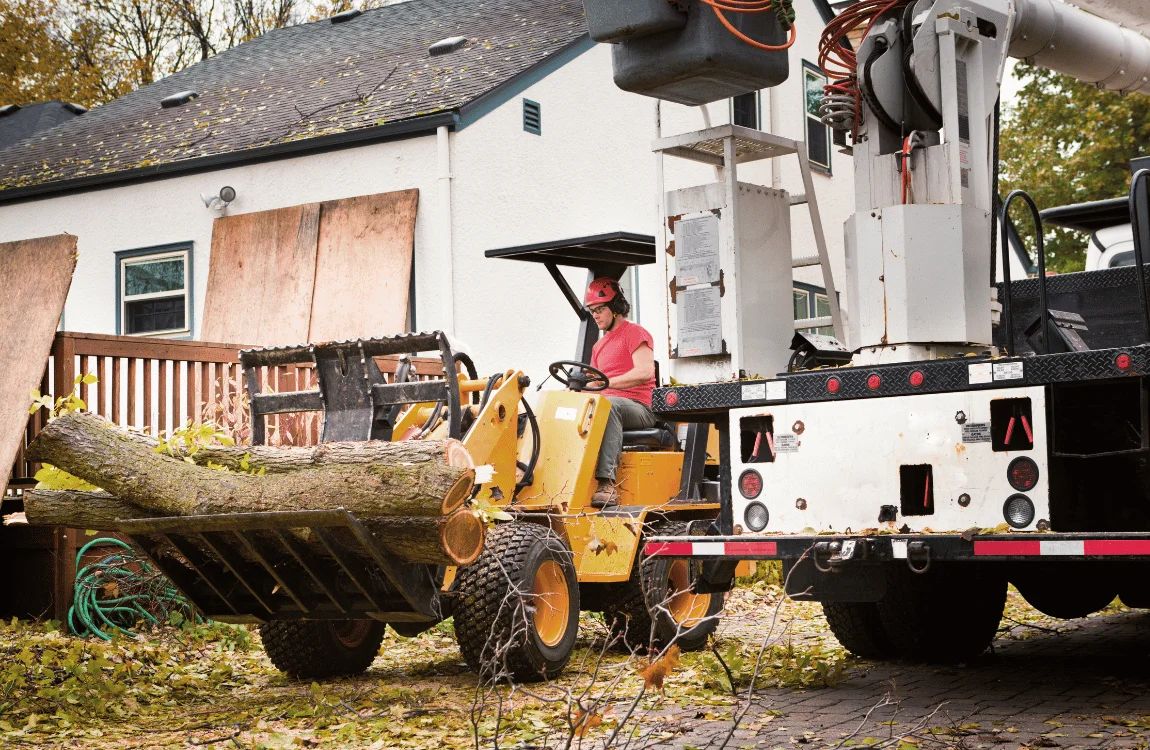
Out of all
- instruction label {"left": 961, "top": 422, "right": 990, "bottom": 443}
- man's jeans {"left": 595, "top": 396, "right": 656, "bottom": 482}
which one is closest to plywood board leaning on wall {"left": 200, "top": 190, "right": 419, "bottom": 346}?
man's jeans {"left": 595, "top": 396, "right": 656, "bottom": 482}

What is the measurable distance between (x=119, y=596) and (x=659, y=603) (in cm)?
397

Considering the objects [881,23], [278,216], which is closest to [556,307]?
[278,216]

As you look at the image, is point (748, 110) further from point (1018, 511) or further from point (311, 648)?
point (1018, 511)

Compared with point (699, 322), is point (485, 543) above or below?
below

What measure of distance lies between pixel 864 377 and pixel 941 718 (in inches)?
59.9

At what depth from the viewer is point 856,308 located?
21.7 ft

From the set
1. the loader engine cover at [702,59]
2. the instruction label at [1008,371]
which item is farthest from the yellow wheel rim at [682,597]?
the instruction label at [1008,371]

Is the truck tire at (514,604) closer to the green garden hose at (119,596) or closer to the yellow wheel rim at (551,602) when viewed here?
the yellow wheel rim at (551,602)

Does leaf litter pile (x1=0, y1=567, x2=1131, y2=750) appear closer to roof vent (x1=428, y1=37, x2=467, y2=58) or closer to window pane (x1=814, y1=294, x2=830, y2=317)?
window pane (x1=814, y1=294, x2=830, y2=317)

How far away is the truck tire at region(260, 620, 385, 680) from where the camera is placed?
300 inches

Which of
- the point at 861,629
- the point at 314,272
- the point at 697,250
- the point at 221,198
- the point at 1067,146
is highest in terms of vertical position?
the point at 1067,146

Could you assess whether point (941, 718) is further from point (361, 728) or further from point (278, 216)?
point (278, 216)

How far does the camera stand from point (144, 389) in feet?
34.6

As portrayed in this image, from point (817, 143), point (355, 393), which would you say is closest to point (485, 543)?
point (355, 393)
